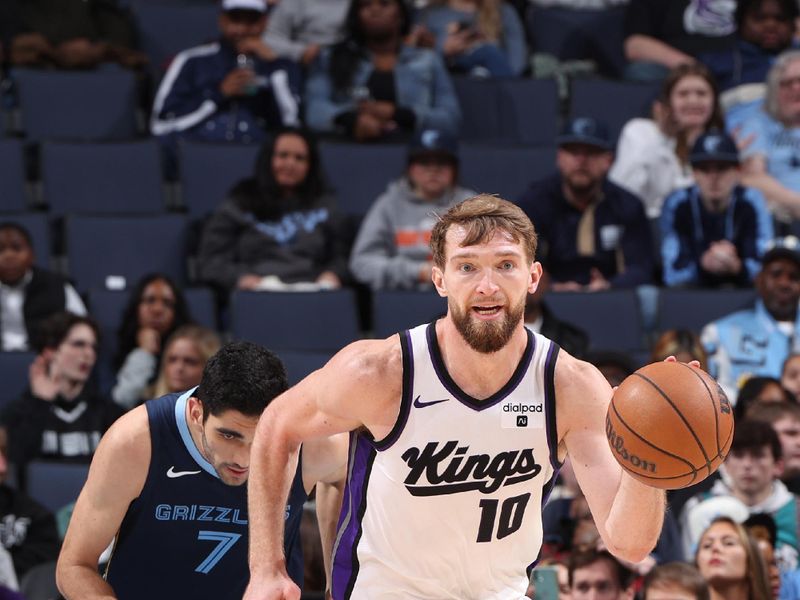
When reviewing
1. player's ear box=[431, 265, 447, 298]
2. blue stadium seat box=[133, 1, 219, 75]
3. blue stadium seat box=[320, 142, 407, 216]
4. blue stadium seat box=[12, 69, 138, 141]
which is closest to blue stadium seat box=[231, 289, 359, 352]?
blue stadium seat box=[320, 142, 407, 216]

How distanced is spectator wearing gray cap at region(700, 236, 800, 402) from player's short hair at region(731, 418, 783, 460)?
3.78 ft

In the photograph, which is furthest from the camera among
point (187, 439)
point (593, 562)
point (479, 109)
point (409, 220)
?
point (479, 109)

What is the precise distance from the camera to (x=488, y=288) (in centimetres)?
385

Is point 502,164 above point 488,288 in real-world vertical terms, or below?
above

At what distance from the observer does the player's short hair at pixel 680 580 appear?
18.7 ft

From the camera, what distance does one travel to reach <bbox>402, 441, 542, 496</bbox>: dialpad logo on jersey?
13.1ft

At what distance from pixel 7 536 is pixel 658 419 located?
3648 millimetres

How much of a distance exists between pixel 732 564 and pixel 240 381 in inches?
104

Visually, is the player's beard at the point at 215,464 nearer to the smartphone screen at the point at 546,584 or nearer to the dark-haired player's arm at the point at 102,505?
the dark-haired player's arm at the point at 102,505

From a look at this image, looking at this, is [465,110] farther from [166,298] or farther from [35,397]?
[35,397]

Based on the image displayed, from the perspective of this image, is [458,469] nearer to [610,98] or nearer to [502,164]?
[502,164]

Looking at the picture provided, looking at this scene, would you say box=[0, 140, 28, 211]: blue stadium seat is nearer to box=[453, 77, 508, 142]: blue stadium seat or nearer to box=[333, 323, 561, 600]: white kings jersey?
box=[453, 77, 508, 142]: blue stadium seat

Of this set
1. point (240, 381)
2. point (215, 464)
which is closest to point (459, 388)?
point (240, 381)

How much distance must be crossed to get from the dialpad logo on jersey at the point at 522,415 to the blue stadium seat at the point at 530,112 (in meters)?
5.74
